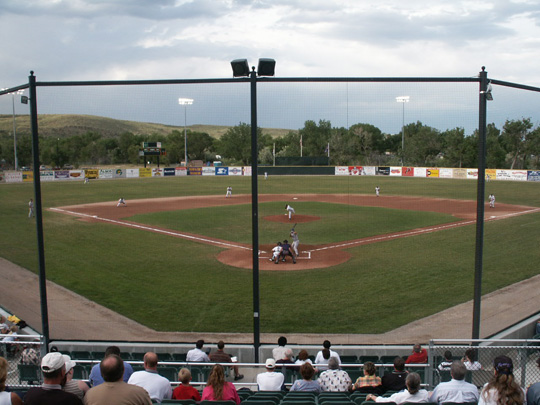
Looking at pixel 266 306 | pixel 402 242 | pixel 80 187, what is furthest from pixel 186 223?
pixel 80 187

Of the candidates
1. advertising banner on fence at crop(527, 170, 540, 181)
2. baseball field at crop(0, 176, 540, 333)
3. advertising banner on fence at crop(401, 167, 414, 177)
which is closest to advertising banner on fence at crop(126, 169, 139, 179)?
baseball field at crop(0, 176, 540, 333)

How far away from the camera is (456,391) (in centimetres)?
537

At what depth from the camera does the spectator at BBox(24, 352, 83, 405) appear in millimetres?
3627

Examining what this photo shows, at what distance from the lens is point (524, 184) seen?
5041cm

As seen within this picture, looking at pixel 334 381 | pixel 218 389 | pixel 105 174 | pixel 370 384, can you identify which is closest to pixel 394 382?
pixel 370 384

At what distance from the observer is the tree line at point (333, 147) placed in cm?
1702

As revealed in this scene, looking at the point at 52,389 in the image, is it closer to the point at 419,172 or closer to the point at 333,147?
the point at 333,147

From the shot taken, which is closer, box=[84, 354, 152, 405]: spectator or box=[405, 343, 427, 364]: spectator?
box=[84, 354, 152, 405]: spectator

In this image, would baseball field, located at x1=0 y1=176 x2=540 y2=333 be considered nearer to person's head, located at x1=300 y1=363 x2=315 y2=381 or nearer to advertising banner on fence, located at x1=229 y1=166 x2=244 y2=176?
person's head, located at x1=300 y1=363 x2=315 y2=381

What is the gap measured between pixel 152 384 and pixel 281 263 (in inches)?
513

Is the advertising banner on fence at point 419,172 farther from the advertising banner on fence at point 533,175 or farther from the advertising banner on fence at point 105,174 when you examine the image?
the advertising banner on fence at point 105,174

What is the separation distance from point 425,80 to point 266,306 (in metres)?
7.79

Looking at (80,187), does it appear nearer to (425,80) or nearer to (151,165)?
(151,165)

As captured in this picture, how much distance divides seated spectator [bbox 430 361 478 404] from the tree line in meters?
6.33
